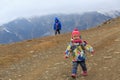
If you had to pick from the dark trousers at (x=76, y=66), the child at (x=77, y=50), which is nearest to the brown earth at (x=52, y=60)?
the dark trousers at (x=76, y=66)

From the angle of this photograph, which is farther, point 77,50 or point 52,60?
point 52,60

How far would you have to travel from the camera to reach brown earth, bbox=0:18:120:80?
22436 millimetres

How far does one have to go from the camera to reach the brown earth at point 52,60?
22436 millimetres

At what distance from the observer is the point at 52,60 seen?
2623 cm

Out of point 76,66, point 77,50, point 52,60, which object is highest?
point 77,50

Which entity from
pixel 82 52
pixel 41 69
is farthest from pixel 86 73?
pixel 41 69

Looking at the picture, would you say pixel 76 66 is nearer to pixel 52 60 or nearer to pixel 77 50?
pixel 77 50

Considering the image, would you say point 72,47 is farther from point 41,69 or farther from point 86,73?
point 41,69

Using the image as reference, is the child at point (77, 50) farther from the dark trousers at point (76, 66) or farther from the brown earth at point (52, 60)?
the brown earth at point (52, 60)

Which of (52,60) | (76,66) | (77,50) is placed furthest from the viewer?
(52,60)

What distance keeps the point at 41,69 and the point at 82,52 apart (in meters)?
3.45

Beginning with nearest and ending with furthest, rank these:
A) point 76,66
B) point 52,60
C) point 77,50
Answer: point 76,66 → point 77,50 → point 52,60

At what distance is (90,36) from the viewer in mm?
34344

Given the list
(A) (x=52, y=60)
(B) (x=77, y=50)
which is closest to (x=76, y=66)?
(B) (x=77, y=50)
